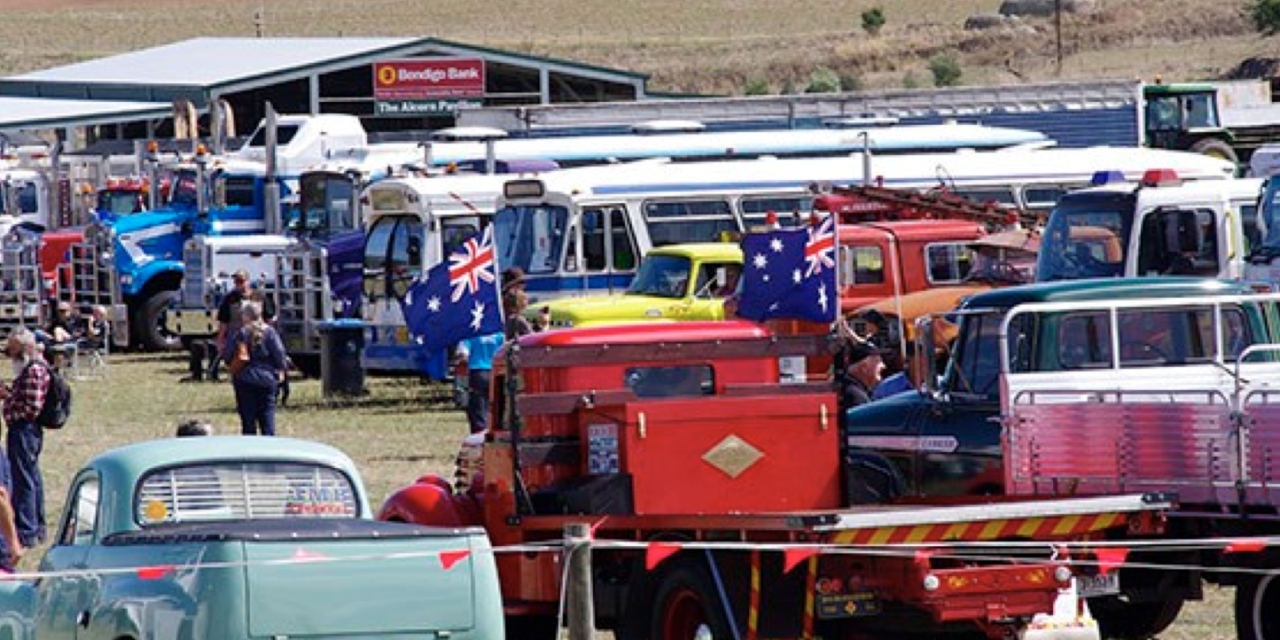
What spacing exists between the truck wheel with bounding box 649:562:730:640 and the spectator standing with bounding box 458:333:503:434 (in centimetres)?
898

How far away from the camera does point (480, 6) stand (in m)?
118

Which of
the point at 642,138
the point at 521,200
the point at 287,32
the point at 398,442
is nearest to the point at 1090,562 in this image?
the point at 398,442

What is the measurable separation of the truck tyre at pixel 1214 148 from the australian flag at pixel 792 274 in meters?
24.3

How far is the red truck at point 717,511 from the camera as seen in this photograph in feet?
39.1

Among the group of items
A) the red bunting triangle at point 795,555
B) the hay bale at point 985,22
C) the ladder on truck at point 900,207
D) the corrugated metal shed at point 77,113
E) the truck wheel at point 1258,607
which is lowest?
the truck wheel at point 1258,607

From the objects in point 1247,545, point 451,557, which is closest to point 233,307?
point 1247,545

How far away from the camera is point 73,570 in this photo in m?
11.8

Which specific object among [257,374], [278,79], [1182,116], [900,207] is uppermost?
[278,79]

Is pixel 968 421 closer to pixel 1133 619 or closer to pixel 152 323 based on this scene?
pixel 1133 619

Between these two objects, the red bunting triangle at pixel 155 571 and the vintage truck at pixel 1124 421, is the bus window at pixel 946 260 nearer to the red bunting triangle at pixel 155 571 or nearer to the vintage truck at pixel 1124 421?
the vintage truck at pixel 1124 421

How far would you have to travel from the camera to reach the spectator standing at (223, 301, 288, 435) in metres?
23.3

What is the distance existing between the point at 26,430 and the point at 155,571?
8325mm

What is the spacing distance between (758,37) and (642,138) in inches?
2825

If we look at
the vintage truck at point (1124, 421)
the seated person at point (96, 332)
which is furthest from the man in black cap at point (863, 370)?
the seated person at point (96, 332)
